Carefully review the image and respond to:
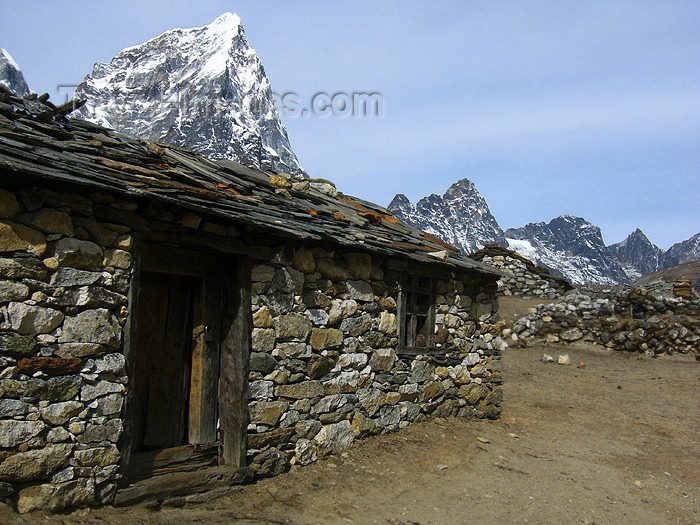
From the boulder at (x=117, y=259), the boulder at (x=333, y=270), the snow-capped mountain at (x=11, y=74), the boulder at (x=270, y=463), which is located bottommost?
the boulder at (x=270, y=463)

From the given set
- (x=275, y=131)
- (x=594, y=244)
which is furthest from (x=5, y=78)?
(x=594, y=244)

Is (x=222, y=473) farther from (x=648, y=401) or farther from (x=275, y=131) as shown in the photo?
(x=275, y=131)

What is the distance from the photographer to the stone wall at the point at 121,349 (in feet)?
11.9

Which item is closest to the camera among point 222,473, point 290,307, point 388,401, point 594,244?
point 222,473

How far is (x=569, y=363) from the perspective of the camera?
44.5 ft

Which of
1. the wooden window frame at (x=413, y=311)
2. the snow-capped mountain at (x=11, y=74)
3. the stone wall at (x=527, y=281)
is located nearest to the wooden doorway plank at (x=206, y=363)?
the wooden window frame at (x=413, y=311)

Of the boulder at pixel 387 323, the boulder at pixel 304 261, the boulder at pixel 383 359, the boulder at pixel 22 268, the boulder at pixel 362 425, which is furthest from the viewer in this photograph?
the boulder at pixel 387 323

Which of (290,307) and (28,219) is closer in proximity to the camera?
(28,219)

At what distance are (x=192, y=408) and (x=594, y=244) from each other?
393 ft

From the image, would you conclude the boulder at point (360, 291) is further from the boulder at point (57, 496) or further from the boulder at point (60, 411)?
the boulder at point (57, 496)

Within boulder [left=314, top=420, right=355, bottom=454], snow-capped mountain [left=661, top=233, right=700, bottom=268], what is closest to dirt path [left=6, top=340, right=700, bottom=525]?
boulder [left=314, top=420, right=355, bottom=454]

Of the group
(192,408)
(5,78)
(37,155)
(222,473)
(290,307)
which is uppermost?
(5,78)

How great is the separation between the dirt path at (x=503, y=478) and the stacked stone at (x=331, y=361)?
0.30m

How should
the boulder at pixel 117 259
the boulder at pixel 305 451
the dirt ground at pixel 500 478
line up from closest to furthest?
the boulder at pixel 117 259, the dirt ground at pixel 500 478, the boulder at pixel 305 451
